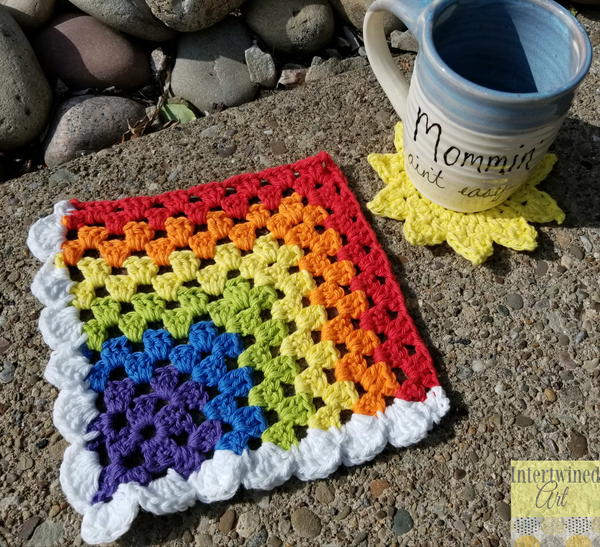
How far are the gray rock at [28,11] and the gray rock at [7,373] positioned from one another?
704mm

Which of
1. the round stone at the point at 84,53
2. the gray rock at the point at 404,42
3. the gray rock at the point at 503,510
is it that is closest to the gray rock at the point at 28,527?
the gray rock at the point at 503,510

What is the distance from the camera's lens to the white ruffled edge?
0.72 m

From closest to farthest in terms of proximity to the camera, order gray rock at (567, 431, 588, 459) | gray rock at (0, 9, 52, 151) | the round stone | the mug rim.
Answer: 1. the mug rim
2. gray rock at (567, 431, 588, 459)
3. gray rock at (0, 9, 52, 151)
4. the round stone

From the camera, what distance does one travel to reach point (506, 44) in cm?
82

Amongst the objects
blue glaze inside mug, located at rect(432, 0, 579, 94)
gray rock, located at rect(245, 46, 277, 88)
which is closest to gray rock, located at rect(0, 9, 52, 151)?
gray rock, located at rect(245, 46, 277, 88)

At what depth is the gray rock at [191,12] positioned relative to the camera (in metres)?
1.09

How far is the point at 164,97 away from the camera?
1198mm

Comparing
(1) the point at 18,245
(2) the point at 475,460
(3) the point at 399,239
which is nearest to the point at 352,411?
(2) the point at 475,460

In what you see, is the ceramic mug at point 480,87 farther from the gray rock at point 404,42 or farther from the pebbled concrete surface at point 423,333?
the gray rock at point 404,42

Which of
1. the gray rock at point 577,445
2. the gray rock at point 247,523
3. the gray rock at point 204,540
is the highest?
the gray rock at point 204,540

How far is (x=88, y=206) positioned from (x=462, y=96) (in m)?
0.57

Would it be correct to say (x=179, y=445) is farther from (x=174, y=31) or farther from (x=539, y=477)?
(x=174, y=31)

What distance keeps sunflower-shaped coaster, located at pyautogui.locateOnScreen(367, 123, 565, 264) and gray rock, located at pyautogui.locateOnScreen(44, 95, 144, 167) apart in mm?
509

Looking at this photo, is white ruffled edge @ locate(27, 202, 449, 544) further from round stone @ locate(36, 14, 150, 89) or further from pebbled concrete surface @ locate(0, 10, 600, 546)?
round stone @ locate(36, 14, 150, 89)
